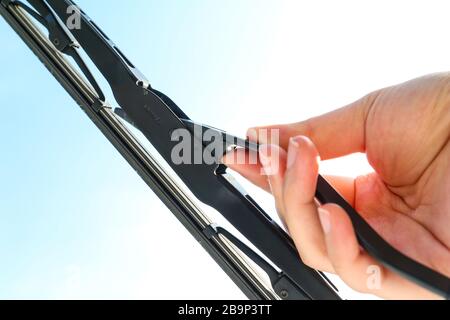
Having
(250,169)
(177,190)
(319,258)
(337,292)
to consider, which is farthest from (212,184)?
(337,292)

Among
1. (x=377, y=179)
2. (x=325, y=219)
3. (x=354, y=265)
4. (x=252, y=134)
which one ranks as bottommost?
(x=354, y=265)

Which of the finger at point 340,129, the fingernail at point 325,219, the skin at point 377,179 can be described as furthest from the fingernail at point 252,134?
the fingernail at point 325,219

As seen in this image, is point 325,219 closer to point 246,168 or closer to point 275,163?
point 275,163

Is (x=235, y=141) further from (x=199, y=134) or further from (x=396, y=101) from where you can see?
(x=396, y=101)

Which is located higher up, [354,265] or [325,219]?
[325,219]

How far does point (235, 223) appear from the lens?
4.40ft

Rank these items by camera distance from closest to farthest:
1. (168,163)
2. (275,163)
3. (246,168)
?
1. (275,163)
2. (246,168)
3. (168,163)

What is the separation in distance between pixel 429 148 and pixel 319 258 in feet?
1.56

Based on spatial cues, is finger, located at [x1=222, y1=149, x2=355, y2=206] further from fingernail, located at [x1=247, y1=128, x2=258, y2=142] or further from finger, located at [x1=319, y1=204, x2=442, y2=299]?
finger, located at [x1=319, y1=204, x2=442, y2=299]

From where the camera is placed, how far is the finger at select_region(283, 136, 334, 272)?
1.07 metres

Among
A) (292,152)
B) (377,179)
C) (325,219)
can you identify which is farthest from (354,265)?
(377,179)

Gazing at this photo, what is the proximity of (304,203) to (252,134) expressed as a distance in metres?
0.27

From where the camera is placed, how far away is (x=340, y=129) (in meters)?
1.40

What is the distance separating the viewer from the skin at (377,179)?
1.09 metres
